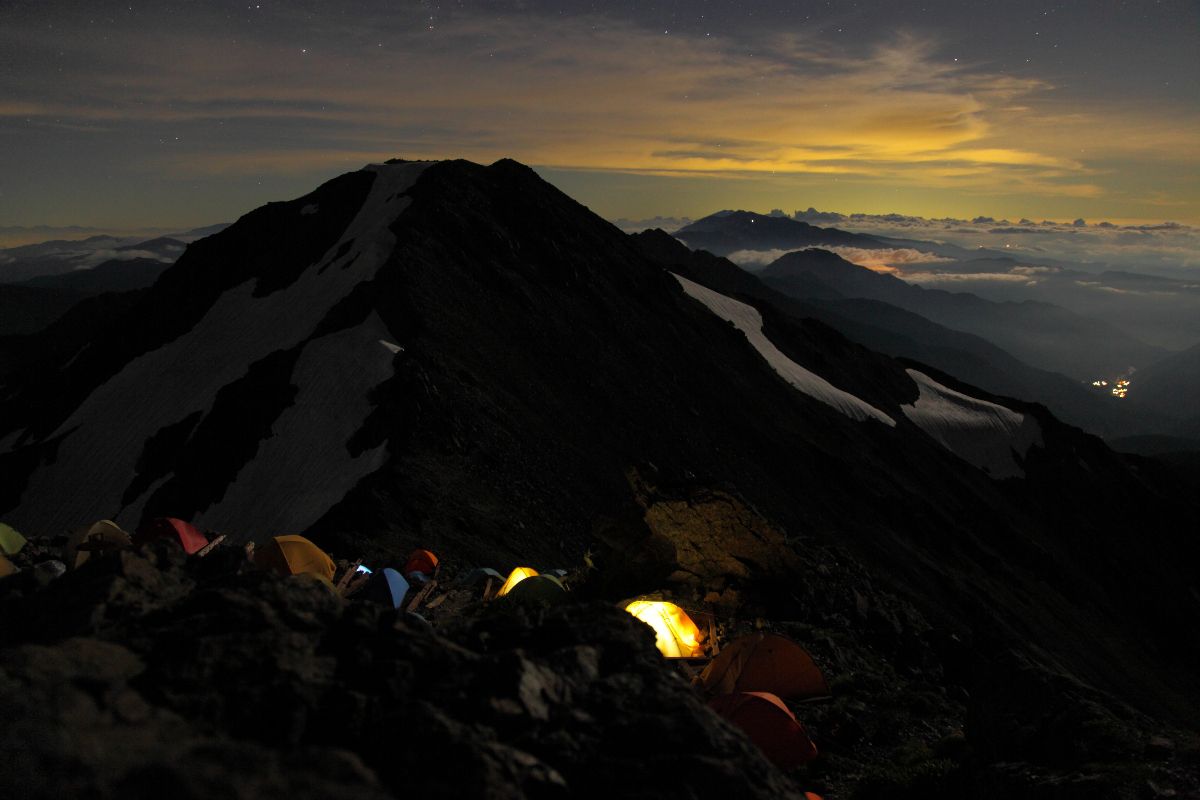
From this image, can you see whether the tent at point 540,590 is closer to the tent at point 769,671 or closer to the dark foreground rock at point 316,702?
the tent at point 769,671

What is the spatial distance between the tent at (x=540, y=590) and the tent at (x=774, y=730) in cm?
746

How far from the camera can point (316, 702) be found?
20.4 feet

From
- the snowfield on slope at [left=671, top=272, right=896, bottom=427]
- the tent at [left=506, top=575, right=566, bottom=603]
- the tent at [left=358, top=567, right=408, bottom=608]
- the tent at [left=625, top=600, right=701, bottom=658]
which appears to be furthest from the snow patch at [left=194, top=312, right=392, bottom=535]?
the snowfield on slope at [left=671, top=272, right=896, bottom=427]

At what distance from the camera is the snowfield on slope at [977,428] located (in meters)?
85.4

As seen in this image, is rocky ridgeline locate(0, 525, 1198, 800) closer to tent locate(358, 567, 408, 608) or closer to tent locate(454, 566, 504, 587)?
tent locate(358, 567, 408, 608)

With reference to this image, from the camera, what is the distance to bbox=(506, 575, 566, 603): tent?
21.3 m

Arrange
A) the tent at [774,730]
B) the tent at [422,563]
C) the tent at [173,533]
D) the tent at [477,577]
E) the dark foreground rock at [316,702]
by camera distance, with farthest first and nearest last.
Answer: the tent at [422,563] → the tent at [477,577] → the tent at [173,533] → the tent at [774,730] → the dark foreground rock at [316,702]

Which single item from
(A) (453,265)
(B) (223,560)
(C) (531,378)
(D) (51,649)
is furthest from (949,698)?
(A) (453,265)

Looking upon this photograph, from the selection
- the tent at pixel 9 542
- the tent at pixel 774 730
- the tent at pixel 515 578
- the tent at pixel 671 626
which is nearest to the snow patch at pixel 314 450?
the tent at pixel 9 542

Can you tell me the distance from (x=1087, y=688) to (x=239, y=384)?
4448 cm

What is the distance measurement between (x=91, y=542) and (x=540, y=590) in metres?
13.1

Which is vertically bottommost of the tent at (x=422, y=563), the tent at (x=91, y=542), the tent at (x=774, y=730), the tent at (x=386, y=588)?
the tent at (x=422, y=563)

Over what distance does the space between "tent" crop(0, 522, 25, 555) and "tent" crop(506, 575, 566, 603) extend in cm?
1531

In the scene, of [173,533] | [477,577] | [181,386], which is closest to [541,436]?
[477,577]
